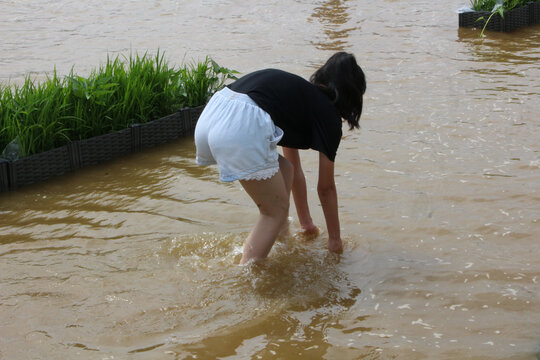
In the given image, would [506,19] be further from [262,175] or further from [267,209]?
[262,175]

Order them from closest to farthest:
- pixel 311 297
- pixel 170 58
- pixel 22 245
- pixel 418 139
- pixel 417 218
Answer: pixel 311 297, pixel 22 245, pixel 417 218, pixel 418 139, pixel 170 58

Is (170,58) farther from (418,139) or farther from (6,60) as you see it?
(418,139)

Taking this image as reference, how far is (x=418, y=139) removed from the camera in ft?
22.9

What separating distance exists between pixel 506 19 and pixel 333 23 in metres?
3.06

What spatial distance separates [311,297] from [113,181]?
2635 mm

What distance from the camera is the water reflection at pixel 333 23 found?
11.2 meters

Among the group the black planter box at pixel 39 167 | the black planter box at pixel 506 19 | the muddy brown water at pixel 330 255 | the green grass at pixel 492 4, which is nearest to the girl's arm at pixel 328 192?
the muddy brown water at pixel 330 255

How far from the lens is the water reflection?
36.8ft

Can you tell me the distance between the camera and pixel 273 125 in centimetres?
395

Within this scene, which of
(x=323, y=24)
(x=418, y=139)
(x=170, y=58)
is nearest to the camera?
(x=418, y=139)

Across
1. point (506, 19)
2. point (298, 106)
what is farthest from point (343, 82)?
point (506, 19)

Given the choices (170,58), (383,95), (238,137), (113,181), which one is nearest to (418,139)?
(383,95)

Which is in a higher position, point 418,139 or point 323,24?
point 323,24

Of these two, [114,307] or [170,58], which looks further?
[170,58]
